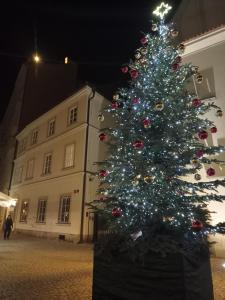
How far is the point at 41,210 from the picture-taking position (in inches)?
773

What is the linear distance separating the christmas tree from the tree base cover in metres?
0.54

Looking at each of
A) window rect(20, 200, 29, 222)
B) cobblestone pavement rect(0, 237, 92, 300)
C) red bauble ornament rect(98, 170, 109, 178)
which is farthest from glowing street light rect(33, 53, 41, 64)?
red bauble ornament rect(98, 170, 109, 178)

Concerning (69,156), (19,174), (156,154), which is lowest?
(156,154)

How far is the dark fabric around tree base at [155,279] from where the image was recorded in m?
3.87

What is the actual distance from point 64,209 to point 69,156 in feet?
11.2

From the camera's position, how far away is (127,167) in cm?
564

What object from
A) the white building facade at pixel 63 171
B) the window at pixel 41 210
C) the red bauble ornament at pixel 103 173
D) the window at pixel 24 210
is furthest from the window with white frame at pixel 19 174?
the red bauble ornament at pixel 103 173

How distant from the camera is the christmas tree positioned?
16.8 ft

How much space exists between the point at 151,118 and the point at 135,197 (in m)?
1.70

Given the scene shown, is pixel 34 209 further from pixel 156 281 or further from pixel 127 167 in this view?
pixel 156 281

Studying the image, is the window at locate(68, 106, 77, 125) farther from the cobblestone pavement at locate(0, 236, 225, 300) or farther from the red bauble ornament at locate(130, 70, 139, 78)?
the red bauble ornament at locate(130, 70, 139, 78)

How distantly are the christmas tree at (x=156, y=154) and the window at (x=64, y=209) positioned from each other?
1153cm

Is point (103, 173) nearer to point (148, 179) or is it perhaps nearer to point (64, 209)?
point (148, 179)

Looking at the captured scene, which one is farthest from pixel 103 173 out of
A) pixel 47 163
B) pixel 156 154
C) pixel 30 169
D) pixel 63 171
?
pixel 30 169
